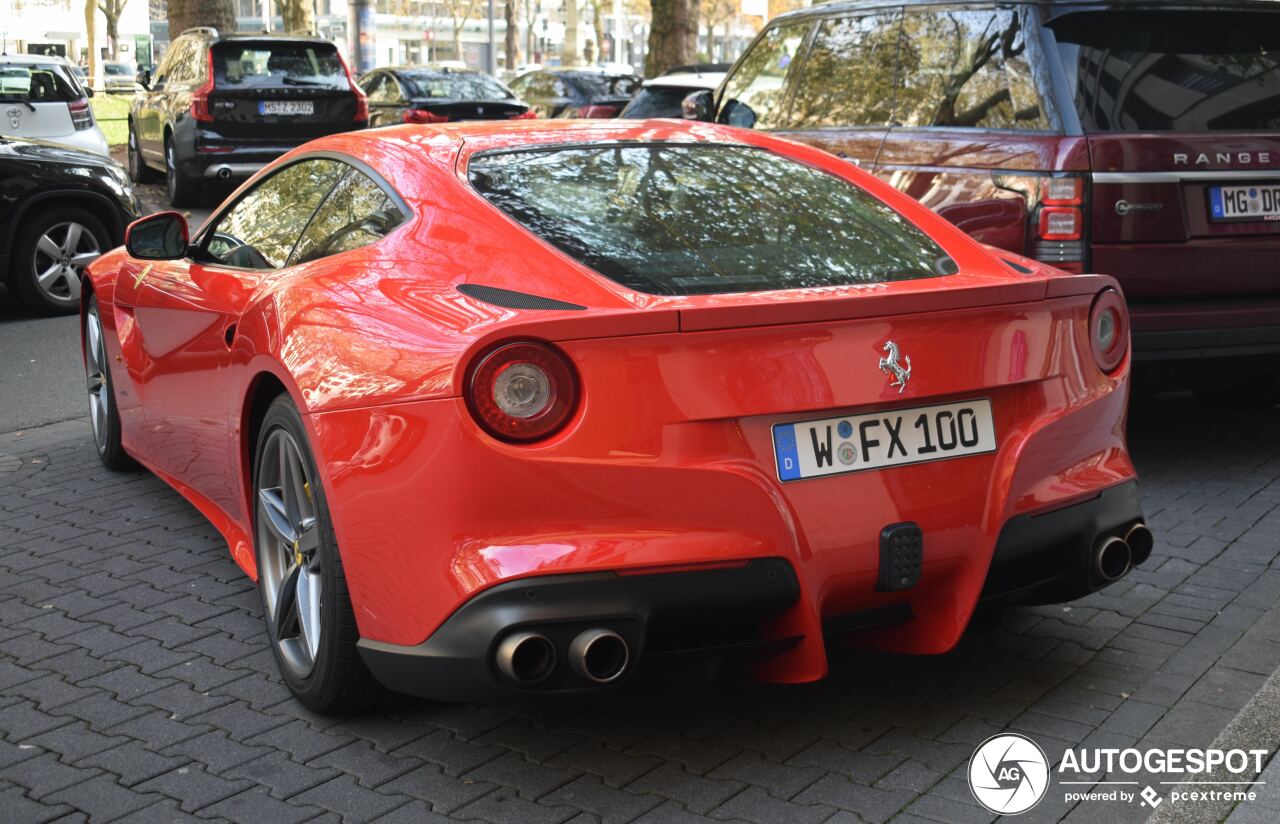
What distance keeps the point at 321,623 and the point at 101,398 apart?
125 inches

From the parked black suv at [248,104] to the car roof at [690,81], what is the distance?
15.0ft

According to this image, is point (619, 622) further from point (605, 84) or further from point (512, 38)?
point (512, 38)

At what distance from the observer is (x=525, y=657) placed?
123 inches

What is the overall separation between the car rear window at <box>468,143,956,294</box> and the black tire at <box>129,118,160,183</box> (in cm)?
1715

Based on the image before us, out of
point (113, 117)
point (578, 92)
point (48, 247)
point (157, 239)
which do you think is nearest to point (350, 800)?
point (157, 239)

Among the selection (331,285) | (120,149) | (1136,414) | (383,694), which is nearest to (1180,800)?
(383,694)

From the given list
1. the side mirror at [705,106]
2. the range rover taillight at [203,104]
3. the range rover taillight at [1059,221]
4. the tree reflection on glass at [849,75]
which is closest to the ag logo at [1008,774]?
the range rover taillight at [1059,221]

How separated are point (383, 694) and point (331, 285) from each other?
99cm

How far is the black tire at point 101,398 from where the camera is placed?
6.20 m

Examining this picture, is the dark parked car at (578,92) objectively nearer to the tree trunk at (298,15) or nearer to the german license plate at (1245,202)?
the tree trunk at (298,15)

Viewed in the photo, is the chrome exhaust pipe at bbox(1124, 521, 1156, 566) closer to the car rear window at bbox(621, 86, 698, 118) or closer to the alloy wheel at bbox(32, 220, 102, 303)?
the alloy wheel at bbox(32, 220, 102, 303)

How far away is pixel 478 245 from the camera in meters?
3.61

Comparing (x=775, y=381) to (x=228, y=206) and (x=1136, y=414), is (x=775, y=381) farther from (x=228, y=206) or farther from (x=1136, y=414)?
(x=1136, y=414)

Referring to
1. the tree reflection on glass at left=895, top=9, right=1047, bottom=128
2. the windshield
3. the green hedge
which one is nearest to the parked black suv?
the windshield
